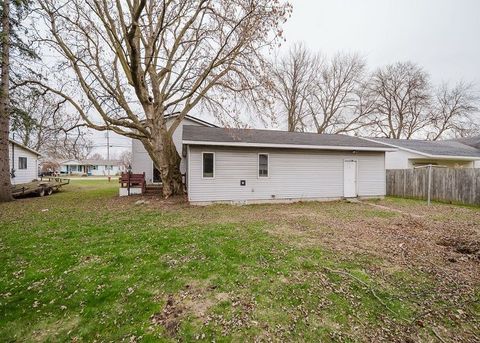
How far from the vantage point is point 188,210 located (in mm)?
9688

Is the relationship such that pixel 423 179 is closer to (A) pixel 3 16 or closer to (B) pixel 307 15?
(B) pixel 307 15

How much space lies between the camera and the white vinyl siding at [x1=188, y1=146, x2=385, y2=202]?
36.3 ft

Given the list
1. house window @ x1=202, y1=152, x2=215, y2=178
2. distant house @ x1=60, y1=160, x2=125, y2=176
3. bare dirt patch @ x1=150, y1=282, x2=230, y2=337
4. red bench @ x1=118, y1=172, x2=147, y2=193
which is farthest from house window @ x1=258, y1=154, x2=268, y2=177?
distant house @ x1=60, y1=160, x2=125, y2=176

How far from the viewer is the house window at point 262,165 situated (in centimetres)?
1179

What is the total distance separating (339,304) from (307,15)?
1115 centimetres

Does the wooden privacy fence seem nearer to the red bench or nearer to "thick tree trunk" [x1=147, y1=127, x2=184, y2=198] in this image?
"thick tree trunk" [x1=147, y1=127, x2=184, y2=198]

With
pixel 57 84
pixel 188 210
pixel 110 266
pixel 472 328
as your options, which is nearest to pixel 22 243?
pixel 110 266

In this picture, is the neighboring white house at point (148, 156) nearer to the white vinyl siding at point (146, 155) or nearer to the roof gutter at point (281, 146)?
the white vinyl siding at point (146, 155)

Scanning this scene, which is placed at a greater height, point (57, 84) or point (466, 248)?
point (57, 84)

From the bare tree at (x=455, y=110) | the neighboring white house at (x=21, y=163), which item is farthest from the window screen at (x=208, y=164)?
the bare tree at (x=455, y=110)

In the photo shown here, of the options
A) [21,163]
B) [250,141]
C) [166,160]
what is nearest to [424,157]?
[250,141]

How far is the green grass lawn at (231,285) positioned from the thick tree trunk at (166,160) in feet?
19.6

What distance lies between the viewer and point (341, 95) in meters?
29.2

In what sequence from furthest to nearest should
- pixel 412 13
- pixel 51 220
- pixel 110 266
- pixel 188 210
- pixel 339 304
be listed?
pixel 412 13 → pixel 188 210 → pixel 51 220 → pixel 110 266 → pixel 339 304
